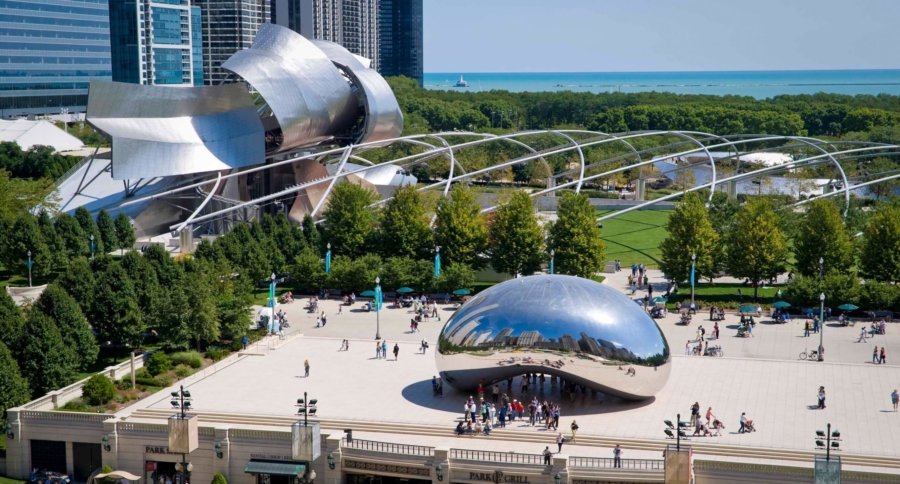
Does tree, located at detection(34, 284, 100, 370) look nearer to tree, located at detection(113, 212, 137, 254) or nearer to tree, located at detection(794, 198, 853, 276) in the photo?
tree, located at detection(113, 212, 137, 254)

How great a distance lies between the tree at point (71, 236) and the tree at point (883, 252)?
4294 cm

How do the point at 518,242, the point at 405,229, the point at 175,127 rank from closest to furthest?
the point at 518,242 → the point at 405,229 → the point at 175,127

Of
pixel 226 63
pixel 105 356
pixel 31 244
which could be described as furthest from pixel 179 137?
pixel 105 356

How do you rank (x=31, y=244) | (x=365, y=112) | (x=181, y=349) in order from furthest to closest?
(x=365, y=112), (x=31, y=244), (x=181, y=349)

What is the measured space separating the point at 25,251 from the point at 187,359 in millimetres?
20001

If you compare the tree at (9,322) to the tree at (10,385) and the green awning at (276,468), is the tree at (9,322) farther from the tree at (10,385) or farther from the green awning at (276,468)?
the green awning at (276,468)

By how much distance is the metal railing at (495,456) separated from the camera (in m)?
33.6

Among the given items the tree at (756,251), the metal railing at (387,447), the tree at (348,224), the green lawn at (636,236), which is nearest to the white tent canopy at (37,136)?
the tree at (348,224)

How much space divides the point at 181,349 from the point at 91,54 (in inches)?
4599

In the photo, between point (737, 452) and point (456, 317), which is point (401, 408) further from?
point (737, 452)

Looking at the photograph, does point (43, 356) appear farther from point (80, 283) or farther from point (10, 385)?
point (80, 283)

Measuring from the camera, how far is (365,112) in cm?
8200

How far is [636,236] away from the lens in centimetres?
8006

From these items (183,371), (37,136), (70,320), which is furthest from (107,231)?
(37,136)
